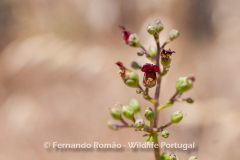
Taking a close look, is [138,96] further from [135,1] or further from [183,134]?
[135,1]

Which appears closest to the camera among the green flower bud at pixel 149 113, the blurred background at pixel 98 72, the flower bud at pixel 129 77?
the green flower bud at pixel 149 113

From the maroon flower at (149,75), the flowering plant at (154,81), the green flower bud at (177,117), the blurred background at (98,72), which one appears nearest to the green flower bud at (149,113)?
the flowering plant at (154,81)

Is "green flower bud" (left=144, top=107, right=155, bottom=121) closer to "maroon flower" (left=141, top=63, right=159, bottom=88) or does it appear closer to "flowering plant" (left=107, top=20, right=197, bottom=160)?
"flowering plant" (left=107, top=20, right=197, bottom=160)

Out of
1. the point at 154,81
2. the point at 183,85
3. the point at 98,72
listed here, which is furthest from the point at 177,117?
the point at 98,72

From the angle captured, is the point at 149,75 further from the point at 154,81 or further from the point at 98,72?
the point at 98,72

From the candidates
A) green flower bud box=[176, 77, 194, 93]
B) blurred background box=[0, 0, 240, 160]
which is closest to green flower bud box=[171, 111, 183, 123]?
green flower bud box=[176, 77, 194, 93]

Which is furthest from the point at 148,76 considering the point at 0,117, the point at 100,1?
the point at 100,1

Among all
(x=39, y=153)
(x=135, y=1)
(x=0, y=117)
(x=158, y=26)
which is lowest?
(x=158, y=26)

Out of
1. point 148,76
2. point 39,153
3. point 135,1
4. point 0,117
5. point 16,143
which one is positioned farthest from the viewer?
point 135,1

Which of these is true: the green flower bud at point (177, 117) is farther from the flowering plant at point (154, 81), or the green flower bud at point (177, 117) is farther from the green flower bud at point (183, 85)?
the green flower bud at point (183, 85)
